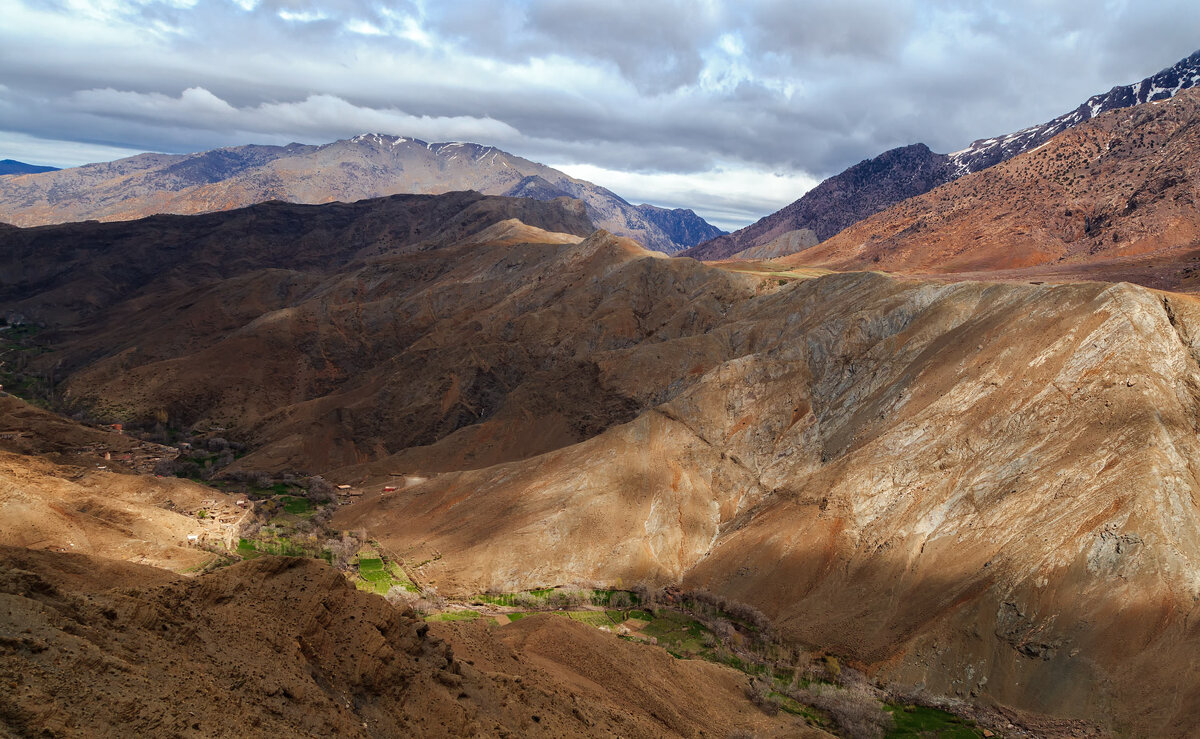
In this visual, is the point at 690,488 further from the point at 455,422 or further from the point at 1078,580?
the point at 455,422

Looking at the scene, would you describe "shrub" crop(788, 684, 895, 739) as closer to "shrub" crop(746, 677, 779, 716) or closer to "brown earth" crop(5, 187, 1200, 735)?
"shrub" crop(746, 677, 779, 716)

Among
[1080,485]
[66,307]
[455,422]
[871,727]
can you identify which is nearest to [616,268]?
[455,422]

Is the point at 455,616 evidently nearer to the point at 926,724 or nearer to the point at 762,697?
the point at 762,697

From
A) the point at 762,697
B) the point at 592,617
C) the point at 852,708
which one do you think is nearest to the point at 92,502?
the point at 592,617

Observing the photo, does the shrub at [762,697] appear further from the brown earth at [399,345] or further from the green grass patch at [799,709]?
the brown earth at [399,345]

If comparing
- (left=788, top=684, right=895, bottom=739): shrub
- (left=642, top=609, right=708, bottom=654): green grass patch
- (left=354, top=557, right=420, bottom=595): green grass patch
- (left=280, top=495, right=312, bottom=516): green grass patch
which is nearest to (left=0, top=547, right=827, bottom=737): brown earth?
(left=788, top=684, right=895, bottom=739): shrub

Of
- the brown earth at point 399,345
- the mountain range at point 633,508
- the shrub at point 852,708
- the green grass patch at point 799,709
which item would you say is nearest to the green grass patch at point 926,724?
the mountain range at point 633,508
